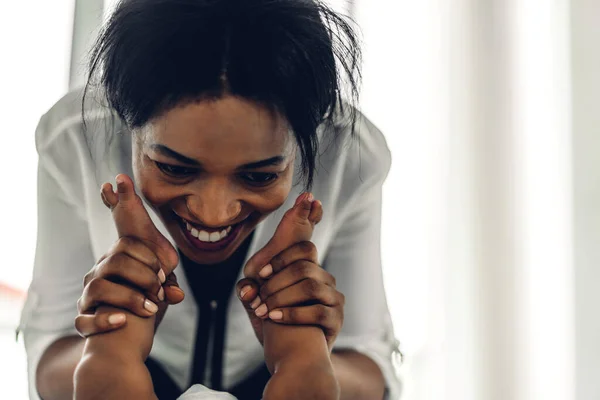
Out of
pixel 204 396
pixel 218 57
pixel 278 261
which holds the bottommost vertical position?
pixel 204 396

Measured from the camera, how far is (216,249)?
55cm

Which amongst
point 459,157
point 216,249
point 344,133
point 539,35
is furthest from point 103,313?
point 539,35

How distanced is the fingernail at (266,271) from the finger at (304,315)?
0.03m

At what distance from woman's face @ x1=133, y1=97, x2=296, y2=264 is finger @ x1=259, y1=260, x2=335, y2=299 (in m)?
0.06

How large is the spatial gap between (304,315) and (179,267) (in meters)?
0.17

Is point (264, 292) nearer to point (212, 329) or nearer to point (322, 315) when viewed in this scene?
point (322, 315)

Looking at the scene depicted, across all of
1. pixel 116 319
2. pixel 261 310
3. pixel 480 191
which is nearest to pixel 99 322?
pixel 116 319

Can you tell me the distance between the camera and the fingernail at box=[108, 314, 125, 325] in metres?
0.44

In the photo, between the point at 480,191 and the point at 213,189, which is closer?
the point at 213,189

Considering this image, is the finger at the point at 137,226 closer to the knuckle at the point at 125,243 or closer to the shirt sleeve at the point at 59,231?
the knuckle at the point at 125,243

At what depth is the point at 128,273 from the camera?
44 centimetres

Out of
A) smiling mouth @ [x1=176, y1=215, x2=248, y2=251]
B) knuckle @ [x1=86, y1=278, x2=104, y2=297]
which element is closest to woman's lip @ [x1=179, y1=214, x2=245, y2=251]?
smiling mouth @ [x1=176, y1=215, x2=248, y2=251]

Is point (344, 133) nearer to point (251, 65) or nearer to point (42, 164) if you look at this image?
point (251, 65)

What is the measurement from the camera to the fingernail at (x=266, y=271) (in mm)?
472
